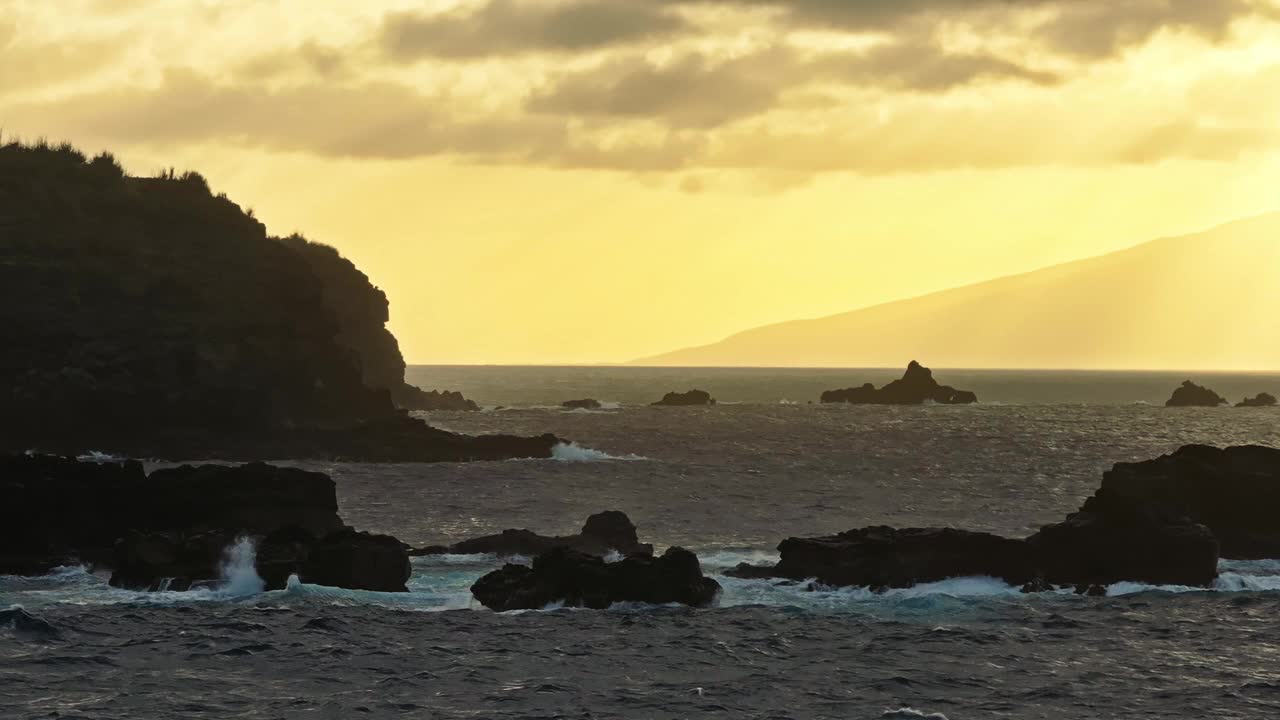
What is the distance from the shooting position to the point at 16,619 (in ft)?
132

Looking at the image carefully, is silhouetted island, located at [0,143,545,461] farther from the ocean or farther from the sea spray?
the sea spray

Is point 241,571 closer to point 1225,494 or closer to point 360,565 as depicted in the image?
point 360,565

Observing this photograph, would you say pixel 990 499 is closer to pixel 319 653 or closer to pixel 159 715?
pixel 319 653

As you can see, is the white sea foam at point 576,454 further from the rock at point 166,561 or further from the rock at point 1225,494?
the rock at point 166,561

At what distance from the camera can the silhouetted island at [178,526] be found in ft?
153

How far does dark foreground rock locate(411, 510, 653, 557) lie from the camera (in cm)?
5347

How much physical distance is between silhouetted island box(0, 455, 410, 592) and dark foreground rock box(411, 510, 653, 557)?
528 centimetres

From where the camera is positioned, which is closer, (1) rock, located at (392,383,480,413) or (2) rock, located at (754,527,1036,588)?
(2) rock, located at (754,527,1036,588)

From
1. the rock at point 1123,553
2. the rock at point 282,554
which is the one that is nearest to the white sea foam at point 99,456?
the rock at point 282,554

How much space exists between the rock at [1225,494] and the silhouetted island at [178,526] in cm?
2646

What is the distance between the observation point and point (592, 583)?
4450 cm

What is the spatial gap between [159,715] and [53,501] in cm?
2186

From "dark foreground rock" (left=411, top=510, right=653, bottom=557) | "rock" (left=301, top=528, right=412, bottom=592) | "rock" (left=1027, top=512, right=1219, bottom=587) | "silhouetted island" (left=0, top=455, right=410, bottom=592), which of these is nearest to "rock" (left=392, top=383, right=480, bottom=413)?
"silhouetted island" (left=0, top=455, right=410, bottom=592)

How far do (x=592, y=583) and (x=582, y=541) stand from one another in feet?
29.7
